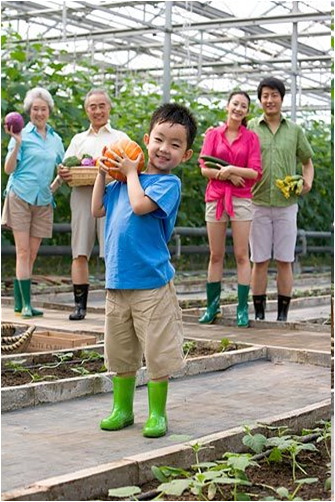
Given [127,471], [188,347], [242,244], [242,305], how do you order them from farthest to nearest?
1. [242,305]
2. [242,244]
3. [188,347]
4. [127,471]

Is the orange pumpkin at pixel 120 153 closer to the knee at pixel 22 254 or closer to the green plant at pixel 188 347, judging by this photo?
the green plant at pixel 188 347

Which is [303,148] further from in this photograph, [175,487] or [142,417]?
[175,487]

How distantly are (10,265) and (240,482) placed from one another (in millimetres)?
9171

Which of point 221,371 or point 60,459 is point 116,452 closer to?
point 60,459

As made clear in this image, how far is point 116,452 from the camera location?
3.25 meters

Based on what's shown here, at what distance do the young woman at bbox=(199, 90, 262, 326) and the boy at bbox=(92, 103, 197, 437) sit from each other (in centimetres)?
299

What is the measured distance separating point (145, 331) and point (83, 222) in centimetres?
340

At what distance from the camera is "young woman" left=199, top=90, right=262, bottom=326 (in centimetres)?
673

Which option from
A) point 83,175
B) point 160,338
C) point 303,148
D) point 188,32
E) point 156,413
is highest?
point 188,32

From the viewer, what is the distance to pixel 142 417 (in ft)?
12.8

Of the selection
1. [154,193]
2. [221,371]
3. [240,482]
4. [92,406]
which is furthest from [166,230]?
[221,371]

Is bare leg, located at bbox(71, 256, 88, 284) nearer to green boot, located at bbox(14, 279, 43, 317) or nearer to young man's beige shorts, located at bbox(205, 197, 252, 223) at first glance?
green boot, located at bbox(14, 279, 43, 317)

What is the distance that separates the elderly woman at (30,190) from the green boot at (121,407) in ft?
11.6

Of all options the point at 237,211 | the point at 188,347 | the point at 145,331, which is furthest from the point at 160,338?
the point at 237,211
